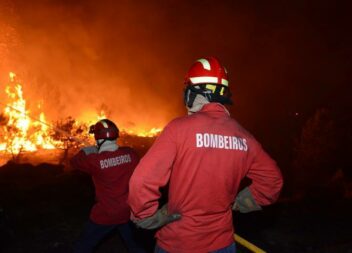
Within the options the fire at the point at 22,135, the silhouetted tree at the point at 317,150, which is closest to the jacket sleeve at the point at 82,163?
the fire at the point at 22,135

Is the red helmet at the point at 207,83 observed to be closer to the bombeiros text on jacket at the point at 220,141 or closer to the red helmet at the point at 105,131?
the bombeiros text on jacket at the point at 220,141

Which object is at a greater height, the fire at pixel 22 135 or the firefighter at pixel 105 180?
the firefighter at pixel 105 180

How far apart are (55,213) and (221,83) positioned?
4720 mm

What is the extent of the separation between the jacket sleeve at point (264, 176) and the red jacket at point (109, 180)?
179 centimetres

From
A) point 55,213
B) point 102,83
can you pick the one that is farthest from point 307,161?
point 55,213

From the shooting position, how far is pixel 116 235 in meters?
5.52

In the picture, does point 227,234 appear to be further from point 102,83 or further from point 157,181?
point 102,83

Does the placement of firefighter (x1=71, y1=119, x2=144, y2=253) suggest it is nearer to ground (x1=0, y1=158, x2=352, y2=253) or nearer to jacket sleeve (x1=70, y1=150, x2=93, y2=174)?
jacket sleeve (x1=70, y1=150, x2=93, y2=174)

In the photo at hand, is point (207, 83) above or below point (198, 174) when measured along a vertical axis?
above

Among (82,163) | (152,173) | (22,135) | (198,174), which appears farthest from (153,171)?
(22,135)

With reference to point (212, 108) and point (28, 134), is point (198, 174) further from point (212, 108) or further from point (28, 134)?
point (28, 134)

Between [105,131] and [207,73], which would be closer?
[207,73]

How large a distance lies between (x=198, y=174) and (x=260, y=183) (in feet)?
2.13

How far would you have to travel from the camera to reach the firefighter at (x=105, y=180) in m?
4.12
